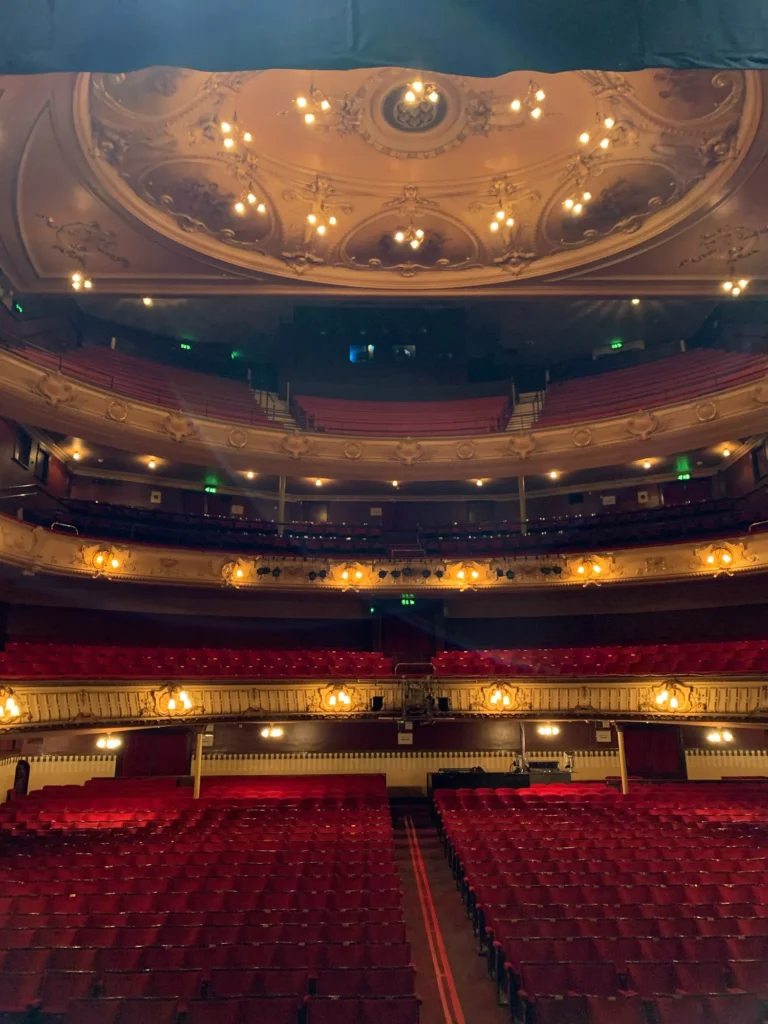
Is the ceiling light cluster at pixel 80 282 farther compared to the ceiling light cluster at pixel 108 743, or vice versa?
the ceiling light cluster at pixel 108 743

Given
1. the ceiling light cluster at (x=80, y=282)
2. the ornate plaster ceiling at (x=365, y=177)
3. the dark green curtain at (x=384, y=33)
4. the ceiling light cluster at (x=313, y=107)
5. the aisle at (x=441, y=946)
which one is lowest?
the aisle at (x=441, y=946)

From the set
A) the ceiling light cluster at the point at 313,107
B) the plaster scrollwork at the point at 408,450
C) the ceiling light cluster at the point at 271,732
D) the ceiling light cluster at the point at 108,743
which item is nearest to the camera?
the ceiling light cluster at the point at 313,107

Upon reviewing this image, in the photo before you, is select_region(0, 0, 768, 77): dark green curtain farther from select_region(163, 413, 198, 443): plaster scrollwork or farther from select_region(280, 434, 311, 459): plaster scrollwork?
select_region(280, 434, 311, 459): plaster scrollwork

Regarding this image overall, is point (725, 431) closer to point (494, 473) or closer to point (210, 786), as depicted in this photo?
point (494, 473)

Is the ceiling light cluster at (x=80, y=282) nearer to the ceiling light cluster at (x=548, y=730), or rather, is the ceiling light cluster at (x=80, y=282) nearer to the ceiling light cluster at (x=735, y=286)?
the ceiling light cluster at (x=735, y=286)

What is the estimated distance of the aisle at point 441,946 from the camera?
239 inches

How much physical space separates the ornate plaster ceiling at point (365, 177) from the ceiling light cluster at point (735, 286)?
0.33 m

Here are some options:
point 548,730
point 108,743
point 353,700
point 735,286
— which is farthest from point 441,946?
point 735,286

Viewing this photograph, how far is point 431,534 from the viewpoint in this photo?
19844 millimetres

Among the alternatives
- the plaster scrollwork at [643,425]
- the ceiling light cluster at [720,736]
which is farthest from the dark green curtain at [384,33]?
the ceiling light cluster at [720,736]

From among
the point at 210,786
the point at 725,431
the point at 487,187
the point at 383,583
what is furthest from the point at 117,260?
the point at 725,431

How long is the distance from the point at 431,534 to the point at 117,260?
39.5 ft

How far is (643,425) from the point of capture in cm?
1739

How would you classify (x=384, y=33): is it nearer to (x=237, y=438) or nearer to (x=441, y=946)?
(x=441, y=946)
